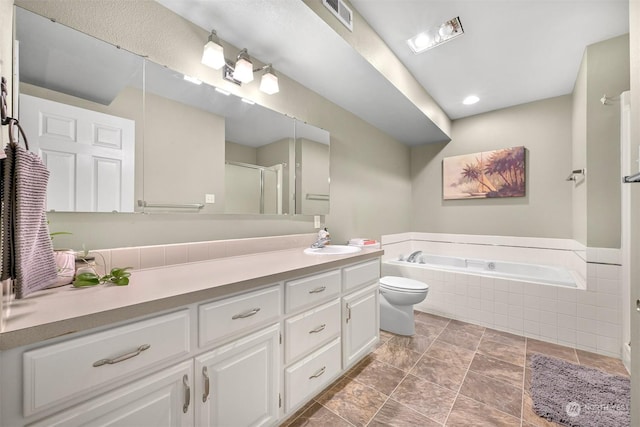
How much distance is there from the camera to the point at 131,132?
4.32 ft

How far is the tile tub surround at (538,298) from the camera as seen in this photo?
2.08 m

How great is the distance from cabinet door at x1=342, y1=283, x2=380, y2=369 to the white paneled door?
141cm

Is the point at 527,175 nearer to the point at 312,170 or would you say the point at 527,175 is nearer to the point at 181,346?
the point at 312,170

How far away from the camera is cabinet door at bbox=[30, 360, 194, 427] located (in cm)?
72

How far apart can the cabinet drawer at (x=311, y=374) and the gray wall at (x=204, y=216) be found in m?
0.92

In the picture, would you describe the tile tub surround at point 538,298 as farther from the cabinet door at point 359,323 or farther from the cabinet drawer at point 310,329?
the cabinet drawer at point 310,329

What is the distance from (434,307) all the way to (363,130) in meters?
2.19

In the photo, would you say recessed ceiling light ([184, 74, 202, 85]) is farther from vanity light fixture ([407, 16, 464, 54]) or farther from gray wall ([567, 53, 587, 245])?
gray wall ([567, 53, 587, 245])

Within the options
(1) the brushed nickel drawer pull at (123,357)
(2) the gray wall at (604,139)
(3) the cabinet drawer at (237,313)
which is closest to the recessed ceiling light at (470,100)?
(2) the gray wall at (604,139)

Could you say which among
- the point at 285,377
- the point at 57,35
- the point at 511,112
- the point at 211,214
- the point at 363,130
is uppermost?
the point at 511,112

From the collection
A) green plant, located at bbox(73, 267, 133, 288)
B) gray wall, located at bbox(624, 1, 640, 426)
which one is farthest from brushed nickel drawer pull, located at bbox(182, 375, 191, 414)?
gray wall, located at bbox(624, 1, 640, 426)

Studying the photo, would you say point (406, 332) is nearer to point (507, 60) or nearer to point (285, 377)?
point (285, 377)

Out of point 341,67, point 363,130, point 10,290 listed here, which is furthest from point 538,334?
point 10,290

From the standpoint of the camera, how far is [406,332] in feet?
7.88
